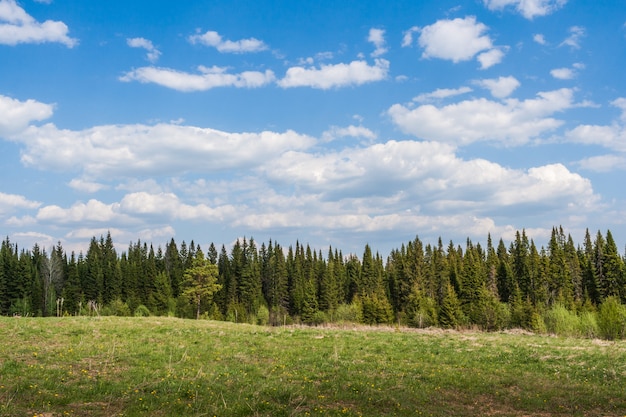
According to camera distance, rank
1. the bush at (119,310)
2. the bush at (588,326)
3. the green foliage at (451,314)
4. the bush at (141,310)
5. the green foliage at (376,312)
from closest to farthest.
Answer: the bush at (588,326), the bush at (141,310), the green foliage at (451,314), the bush at (119,310), the green foliage at (376,312)

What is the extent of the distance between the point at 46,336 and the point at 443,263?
94.8m

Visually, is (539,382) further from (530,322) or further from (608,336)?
(530,322)

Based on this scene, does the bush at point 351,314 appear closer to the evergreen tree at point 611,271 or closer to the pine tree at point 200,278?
the pine tree at point 200,278

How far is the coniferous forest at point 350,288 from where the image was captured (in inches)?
3349

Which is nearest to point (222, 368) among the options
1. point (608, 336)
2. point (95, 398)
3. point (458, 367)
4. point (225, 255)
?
point (95, 398)

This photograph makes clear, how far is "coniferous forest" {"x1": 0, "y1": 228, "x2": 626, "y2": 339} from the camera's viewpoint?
85.1 metres

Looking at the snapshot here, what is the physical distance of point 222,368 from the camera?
1962cm

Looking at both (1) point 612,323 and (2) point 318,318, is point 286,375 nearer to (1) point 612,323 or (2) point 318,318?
(1) point 612,323

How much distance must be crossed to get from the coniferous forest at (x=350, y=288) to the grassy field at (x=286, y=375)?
50.1m

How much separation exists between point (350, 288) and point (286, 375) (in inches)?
4179

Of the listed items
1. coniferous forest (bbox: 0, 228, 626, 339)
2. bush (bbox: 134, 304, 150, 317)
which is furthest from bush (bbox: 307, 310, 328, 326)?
bush (bbox: 134, 304, 150, 317)

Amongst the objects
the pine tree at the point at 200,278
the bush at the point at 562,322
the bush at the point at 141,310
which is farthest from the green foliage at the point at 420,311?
the bush at the point at 141,310

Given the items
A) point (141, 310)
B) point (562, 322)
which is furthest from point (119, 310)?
point (562, 322)

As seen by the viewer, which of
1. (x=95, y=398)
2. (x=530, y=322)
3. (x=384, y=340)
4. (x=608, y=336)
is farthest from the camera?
(x=530, y=322)
